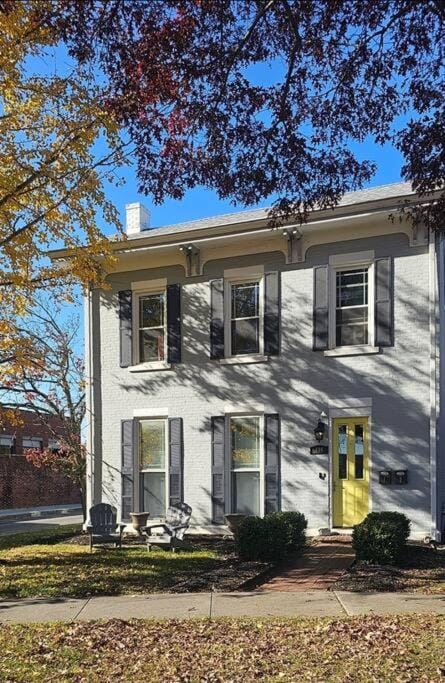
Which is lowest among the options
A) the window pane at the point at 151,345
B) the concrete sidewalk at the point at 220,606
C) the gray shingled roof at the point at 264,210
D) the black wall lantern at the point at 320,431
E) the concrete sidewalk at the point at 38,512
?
the concrete sidewalk at the point at 38,512

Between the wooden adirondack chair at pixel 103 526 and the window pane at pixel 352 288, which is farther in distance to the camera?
the window pane at pixel 352 288

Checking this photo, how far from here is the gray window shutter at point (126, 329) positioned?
15.8 meters

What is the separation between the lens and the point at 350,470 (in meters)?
13.5

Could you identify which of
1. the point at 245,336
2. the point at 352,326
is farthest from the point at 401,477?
the point at 245,336

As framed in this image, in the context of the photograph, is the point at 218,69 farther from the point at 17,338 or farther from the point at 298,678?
the point at 17,338

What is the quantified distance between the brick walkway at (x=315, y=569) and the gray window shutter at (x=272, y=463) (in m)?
1.49

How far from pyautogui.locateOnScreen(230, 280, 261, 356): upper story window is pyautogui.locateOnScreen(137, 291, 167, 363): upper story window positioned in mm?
1738

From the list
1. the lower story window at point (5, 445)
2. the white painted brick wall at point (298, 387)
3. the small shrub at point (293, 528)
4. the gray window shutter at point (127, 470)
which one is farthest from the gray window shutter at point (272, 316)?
the lower story window at point (5, 445)

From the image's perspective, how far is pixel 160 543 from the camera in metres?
12.5

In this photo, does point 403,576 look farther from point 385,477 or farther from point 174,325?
point 174,325

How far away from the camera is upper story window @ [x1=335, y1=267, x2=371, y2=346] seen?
13.6 meters

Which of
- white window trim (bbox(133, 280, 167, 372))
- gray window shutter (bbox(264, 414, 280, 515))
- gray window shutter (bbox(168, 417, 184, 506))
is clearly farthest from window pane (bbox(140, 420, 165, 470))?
gray window shutter (bbox(264, 414, 280, 515))

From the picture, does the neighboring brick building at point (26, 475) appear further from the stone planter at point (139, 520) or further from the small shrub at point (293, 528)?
the small shrub at point (293, 528)

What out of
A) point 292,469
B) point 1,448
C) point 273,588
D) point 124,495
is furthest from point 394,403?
point 1,448
